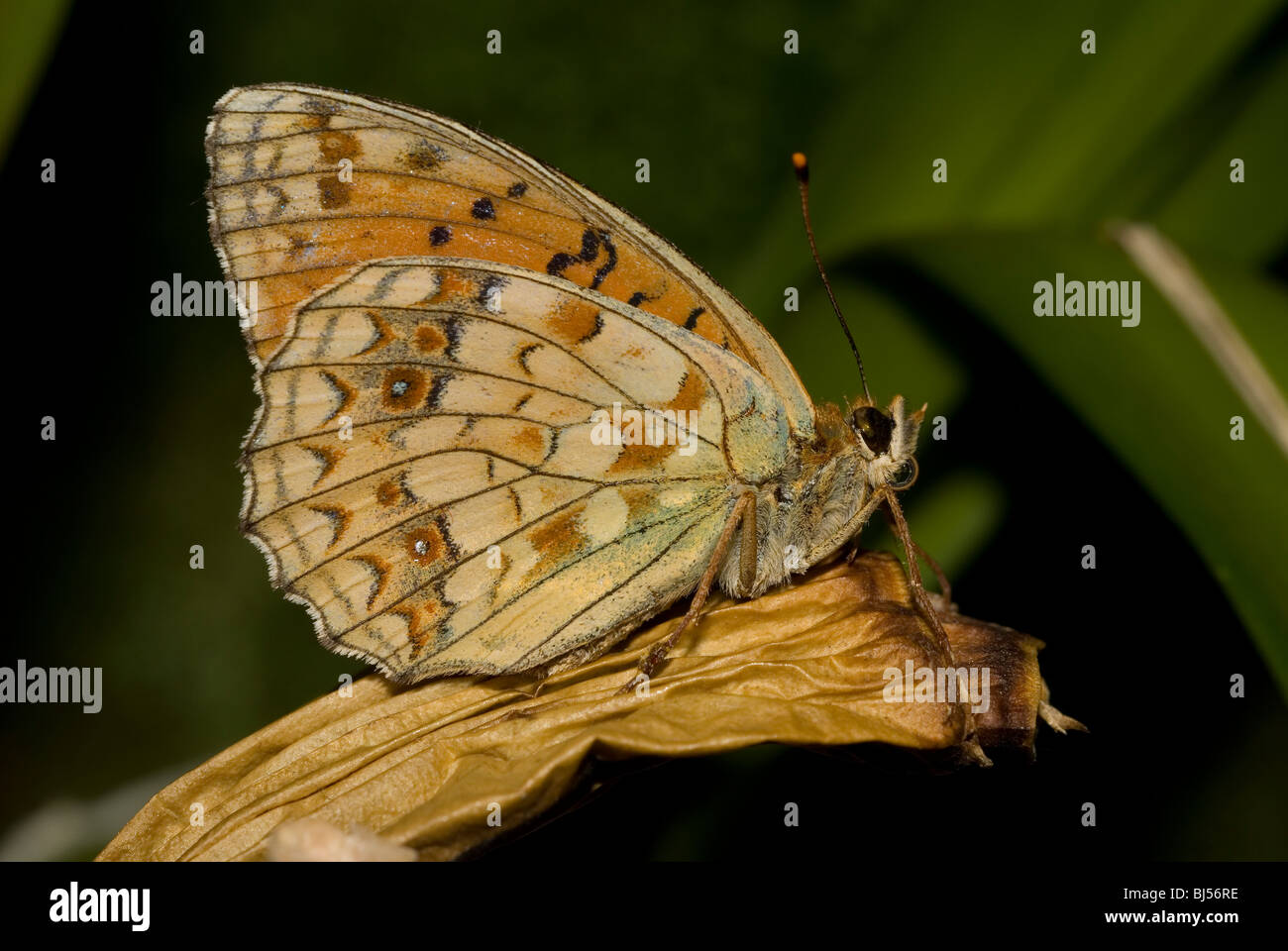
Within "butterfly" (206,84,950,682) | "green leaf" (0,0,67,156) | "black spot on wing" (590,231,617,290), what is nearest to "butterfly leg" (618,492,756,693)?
"butterfly" (206,84,950,682)

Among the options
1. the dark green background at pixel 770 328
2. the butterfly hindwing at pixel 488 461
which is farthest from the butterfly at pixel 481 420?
the dark green background at pixel 770 328

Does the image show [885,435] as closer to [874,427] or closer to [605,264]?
[874,427]

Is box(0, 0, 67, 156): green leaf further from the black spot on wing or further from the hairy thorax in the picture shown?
the hairy thorax

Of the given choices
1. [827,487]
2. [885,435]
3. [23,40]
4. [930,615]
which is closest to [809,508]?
[827,487]


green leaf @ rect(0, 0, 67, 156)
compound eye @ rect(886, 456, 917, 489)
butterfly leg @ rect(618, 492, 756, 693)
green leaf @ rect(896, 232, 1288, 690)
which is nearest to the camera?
A: green leaf @ rect(896, 232, 1288, 690)

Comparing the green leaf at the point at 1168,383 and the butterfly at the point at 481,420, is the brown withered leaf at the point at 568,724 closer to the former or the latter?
the butterfly at the point at 481,420

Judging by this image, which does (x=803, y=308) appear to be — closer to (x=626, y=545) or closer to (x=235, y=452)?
(x=626, y=545)

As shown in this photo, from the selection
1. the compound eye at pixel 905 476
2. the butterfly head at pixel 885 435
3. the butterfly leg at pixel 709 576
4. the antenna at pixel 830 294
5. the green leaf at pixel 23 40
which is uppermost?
the green leaf at pixel 23 40
